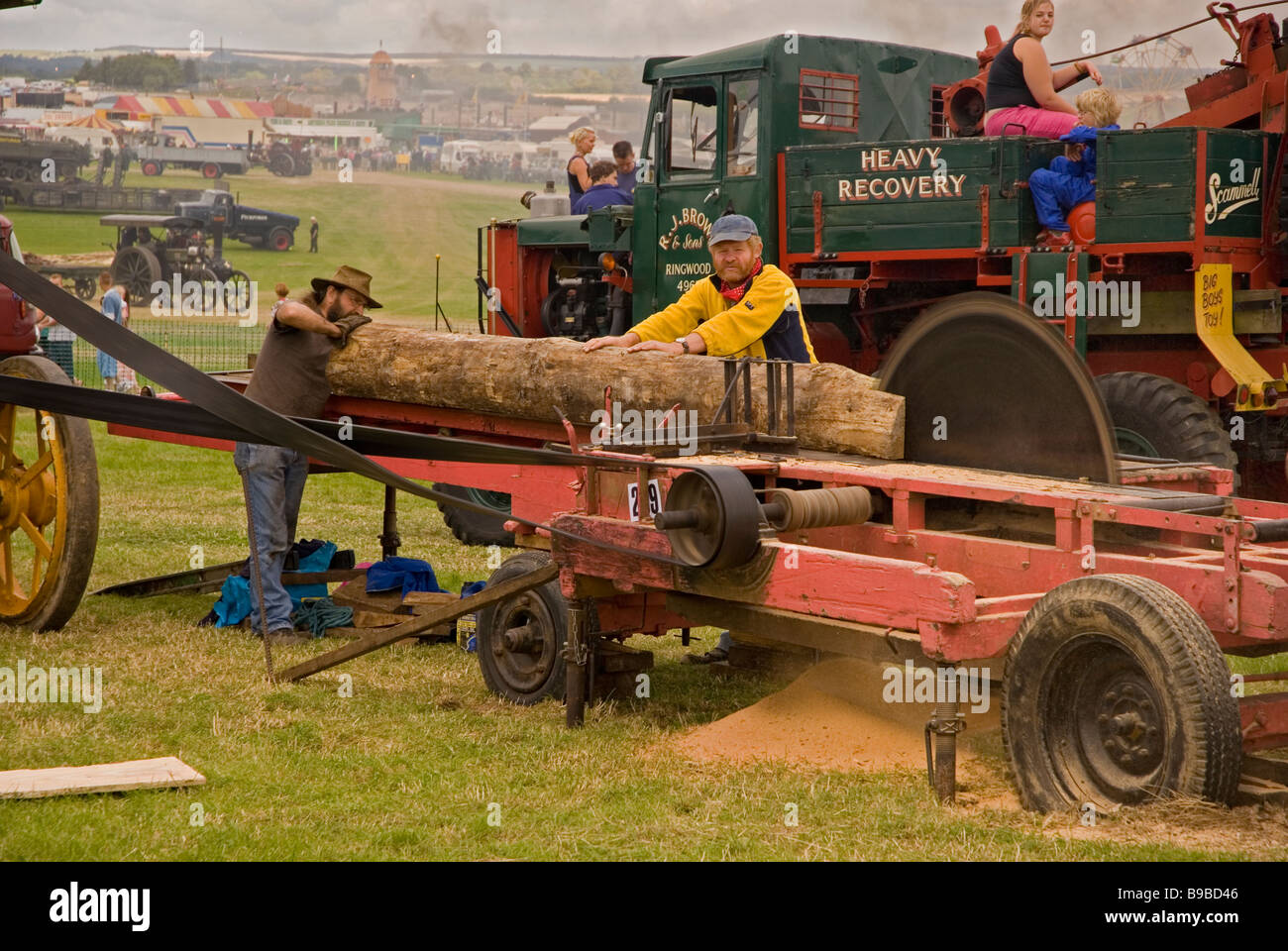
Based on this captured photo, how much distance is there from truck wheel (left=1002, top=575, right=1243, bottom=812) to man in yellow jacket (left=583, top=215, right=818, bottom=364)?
7.61 feet

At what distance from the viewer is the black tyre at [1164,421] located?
8750 millimetres

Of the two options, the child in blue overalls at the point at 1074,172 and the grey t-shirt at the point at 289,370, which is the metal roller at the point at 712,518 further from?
the child in blue overalls at the point at 1074,172

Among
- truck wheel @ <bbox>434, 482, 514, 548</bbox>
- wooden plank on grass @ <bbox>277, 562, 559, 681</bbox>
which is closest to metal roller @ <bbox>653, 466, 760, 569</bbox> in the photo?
wooden plank on grass @ <bbox>277, 562, 559, 681</bbox>

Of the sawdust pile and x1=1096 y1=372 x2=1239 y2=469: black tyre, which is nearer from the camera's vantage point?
the sawdust pile

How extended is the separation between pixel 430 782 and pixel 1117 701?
2.43 metres

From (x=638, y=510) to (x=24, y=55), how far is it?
105 m

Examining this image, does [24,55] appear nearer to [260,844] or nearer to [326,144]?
[326,144]

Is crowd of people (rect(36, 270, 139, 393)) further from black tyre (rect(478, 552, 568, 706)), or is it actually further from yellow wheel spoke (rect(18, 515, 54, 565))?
black tyre (rect(478, 552, 568, 706))

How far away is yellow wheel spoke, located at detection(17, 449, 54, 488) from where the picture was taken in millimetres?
8273

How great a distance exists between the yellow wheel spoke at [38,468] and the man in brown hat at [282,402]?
3.27 feet

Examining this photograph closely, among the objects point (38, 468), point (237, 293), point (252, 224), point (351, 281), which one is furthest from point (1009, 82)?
point (252, 224)

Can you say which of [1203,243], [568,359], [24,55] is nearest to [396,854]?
[568,359]

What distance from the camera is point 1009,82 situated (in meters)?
10.1

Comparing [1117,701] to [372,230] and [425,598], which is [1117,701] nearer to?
[425,598]
